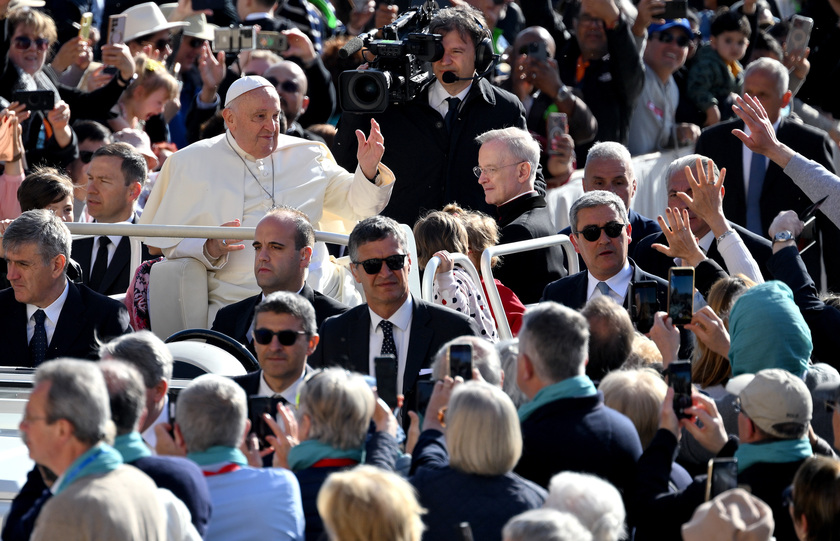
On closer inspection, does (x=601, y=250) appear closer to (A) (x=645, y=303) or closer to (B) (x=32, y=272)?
(A) (x=645, y=303)

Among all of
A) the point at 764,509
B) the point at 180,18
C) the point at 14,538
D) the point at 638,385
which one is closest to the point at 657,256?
Answer: the point at 638,385

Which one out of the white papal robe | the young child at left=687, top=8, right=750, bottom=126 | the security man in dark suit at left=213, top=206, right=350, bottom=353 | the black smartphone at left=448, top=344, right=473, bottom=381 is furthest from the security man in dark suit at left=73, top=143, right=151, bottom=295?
the young child at left=687, top=8, right=750, bottom=126

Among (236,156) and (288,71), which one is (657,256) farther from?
(288,71)

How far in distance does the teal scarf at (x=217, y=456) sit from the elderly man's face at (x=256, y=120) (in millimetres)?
3441

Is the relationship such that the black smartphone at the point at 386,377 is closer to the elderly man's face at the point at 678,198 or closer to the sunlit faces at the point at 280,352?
the sunlit faces at the point at 280,352

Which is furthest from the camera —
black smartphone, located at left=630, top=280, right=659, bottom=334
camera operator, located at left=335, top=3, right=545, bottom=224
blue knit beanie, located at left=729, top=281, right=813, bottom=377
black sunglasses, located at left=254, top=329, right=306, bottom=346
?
camera operator, located at left=335, top=3, right=545, bottom=224

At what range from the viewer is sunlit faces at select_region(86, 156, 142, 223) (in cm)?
770

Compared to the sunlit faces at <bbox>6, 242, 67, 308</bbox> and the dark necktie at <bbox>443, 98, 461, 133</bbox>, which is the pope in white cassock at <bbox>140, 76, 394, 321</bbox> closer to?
the dark necktie at <bbox>443, 98, 461, 133</bbox>

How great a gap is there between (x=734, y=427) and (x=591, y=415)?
32.3 inches

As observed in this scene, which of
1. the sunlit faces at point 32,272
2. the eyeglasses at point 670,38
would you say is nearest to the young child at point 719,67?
the eyeglasses at point 670,38

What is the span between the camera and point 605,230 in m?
6.23

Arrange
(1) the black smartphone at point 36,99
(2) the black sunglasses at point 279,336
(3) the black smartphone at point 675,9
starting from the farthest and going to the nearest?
(3) the black smartphone at point 675,9, (1) the black smartphone at point 36,99, (2) the black sunglasses at point 279,336

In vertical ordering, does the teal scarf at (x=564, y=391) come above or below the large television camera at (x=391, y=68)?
below

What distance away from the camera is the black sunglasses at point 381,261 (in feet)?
19.1
